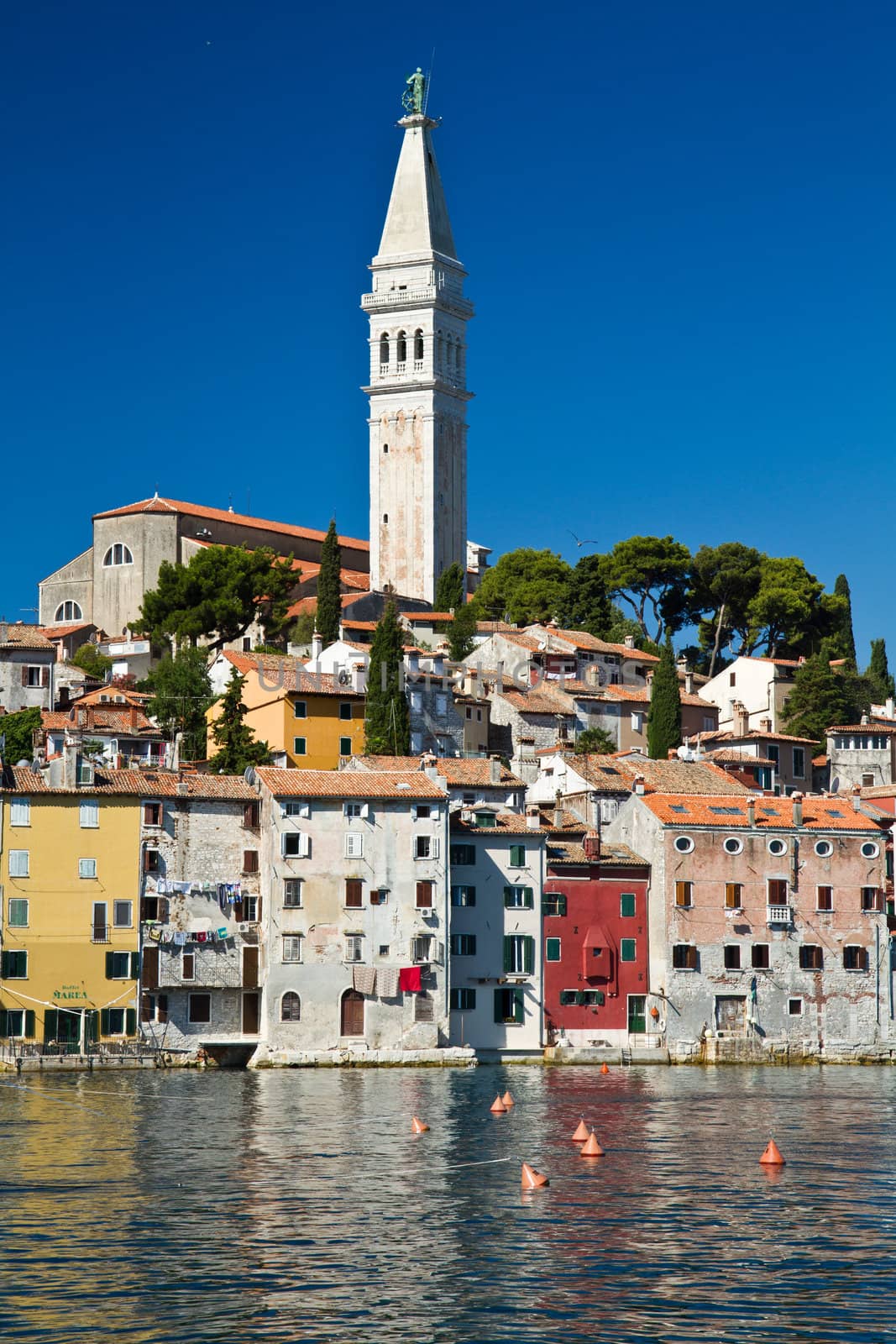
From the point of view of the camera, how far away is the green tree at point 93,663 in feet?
310

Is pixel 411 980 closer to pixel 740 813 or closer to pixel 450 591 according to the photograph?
Result: pixel 740 813

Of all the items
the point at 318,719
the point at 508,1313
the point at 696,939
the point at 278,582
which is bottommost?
the point at 508,1313

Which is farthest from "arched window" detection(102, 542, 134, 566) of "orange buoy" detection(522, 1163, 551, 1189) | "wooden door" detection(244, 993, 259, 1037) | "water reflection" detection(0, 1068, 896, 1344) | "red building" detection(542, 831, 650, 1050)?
"orange buoy" detection(522, 1163, 551, 1189)

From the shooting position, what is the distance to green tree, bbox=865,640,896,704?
341 feet

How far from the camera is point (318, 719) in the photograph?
79500 millimetres

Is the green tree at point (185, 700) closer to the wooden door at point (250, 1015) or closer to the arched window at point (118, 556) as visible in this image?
the wooden door at point (250, 1015)

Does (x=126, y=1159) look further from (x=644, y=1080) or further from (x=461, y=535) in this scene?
(x=461, y=535)

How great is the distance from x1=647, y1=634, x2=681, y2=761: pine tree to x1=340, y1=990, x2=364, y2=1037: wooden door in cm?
2908

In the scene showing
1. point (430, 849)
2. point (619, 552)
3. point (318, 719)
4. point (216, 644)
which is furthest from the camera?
point (619, 552)

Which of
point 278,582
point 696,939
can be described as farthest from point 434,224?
point 696,939

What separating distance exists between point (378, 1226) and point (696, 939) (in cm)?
3403

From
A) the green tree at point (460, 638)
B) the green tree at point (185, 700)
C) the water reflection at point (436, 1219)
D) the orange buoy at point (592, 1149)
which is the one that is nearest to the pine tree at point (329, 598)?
the green tree at point (460, 638)

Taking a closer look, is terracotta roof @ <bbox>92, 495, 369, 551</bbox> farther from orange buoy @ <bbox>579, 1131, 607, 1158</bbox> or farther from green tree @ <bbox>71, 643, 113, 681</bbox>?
orange buoy @ <bbox>579, 1131, 607, 1158</bbox>

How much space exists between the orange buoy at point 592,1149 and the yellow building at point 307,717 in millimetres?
38432
